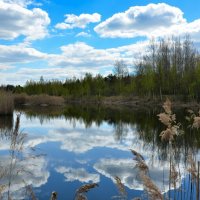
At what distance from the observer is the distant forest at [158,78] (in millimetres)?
45750

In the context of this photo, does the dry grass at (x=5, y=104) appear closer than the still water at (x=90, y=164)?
No

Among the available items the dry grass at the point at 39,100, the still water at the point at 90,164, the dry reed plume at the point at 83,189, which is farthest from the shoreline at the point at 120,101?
the dry reed plume at the point at 83,189

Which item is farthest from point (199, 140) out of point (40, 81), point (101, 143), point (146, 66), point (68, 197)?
point (40, 81)

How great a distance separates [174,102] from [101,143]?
29.8 m

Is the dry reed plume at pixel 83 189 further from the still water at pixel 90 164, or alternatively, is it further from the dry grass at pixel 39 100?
the dry grass at pixel 39 100

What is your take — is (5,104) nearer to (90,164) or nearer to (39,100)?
(90,164)

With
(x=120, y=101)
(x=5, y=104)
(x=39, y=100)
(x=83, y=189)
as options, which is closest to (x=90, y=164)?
(x=83, y=189)

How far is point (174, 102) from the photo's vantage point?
43.5m

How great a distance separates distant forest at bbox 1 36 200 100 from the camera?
45750 mm

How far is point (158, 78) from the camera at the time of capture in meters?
48.3

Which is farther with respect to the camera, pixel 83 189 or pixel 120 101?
pixel 120 101

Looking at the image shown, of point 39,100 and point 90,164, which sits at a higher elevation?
point 39,100

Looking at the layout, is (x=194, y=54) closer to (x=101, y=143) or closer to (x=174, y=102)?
(x=174, y=102)

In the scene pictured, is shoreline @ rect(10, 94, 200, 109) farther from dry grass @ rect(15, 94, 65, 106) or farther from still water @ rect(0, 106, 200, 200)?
still water @ rect(0, 106, 200, 200)
